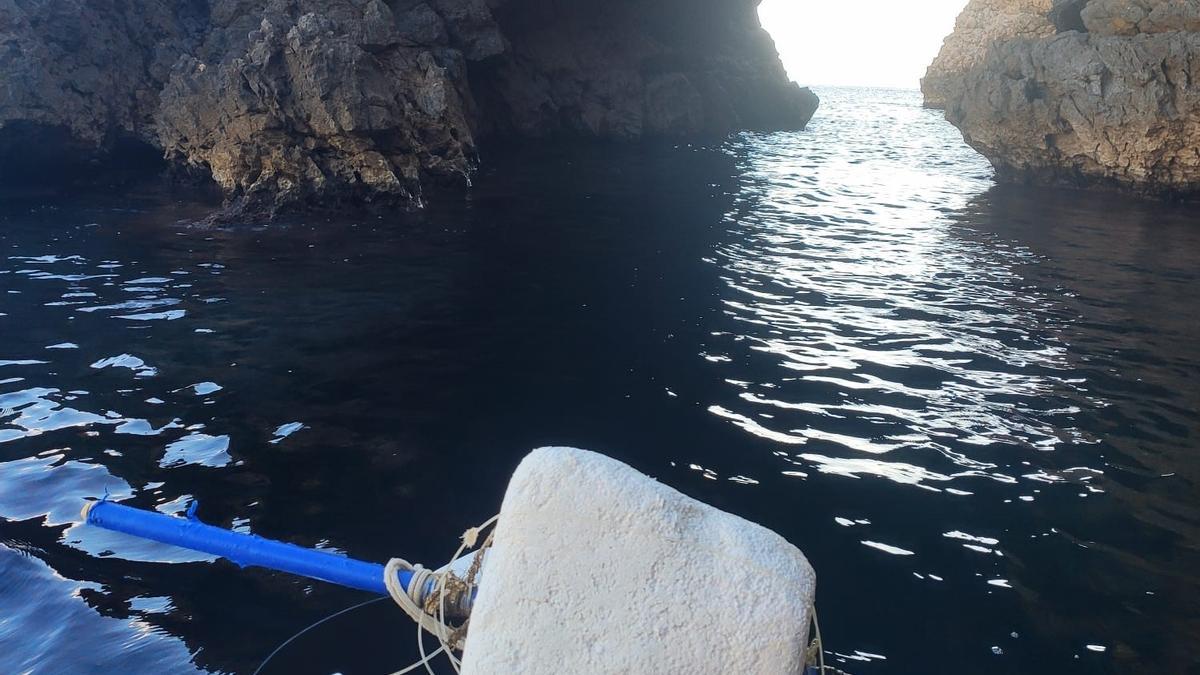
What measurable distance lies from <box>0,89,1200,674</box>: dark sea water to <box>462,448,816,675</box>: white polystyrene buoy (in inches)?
85.3

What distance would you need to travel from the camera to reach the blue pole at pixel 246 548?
9.67ft

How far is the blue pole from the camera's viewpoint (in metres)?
2.95

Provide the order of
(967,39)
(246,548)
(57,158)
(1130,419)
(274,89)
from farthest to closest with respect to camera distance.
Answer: (967,39), (57,158), (274,89), (1130,419), (246,548)

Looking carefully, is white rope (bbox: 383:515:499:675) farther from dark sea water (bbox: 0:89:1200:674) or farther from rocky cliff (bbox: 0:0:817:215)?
rocky cliff (bbox: 0:0:817:215)

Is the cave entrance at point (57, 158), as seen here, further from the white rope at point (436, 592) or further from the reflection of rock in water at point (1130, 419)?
the white rope at point (436, 592)

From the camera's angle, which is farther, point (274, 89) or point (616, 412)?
point (274, 89)

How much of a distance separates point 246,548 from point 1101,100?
2078 centimetres

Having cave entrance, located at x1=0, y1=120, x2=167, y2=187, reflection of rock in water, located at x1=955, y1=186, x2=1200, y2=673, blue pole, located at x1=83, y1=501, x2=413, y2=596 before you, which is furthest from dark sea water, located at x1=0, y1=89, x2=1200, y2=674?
cave entrance, located at x1=0, y1=120, x2=167, y2=187

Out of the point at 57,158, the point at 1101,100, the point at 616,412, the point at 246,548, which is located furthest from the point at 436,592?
the point at 57,158

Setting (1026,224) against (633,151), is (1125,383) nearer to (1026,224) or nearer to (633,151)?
(1026,224)

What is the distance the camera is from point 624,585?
2465mm

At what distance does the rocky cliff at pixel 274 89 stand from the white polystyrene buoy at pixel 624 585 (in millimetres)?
14894

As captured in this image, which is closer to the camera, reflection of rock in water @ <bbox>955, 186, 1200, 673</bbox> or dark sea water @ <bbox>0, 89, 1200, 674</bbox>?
dark sea water @ <bbox>0, 89, 1200, 674</bbox>

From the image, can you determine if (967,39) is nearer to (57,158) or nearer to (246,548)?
(57,158)
